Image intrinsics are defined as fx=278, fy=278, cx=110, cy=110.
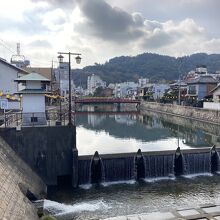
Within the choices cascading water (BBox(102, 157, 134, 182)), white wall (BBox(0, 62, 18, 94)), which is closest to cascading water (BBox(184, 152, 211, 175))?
cascading water (BBox(102, 157, 134, 182))

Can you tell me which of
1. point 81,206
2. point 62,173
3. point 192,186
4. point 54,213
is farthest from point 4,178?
point 192,186

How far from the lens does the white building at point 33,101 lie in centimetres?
1922

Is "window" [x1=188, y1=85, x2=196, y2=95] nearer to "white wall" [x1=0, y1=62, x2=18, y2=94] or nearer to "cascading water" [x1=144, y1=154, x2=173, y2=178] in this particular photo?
"white wall" [x1=0, y1=62, x2=18, y2=94]

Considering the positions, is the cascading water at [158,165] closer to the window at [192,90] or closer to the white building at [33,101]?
the white building at [33,101]

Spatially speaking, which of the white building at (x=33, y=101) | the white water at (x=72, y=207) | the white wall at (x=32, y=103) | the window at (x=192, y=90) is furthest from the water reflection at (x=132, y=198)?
the window at (x=192, y=90)

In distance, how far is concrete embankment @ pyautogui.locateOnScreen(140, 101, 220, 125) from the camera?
156ft

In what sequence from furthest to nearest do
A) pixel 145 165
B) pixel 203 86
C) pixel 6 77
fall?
1. pixel 203 86
2. pixel 6 77
3. pixel 145 165

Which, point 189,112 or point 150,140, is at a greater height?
point 189,112

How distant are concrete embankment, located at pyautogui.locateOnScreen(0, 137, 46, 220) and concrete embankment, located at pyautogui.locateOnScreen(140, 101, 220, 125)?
36664mm

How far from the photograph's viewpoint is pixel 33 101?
19.6 m

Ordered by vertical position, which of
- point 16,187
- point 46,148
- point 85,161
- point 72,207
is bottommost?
point 72,207

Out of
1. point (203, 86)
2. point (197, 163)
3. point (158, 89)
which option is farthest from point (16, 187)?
point (158, 89)

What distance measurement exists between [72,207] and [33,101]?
8.06 metres

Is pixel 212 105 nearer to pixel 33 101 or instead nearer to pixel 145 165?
pixel 145 165
